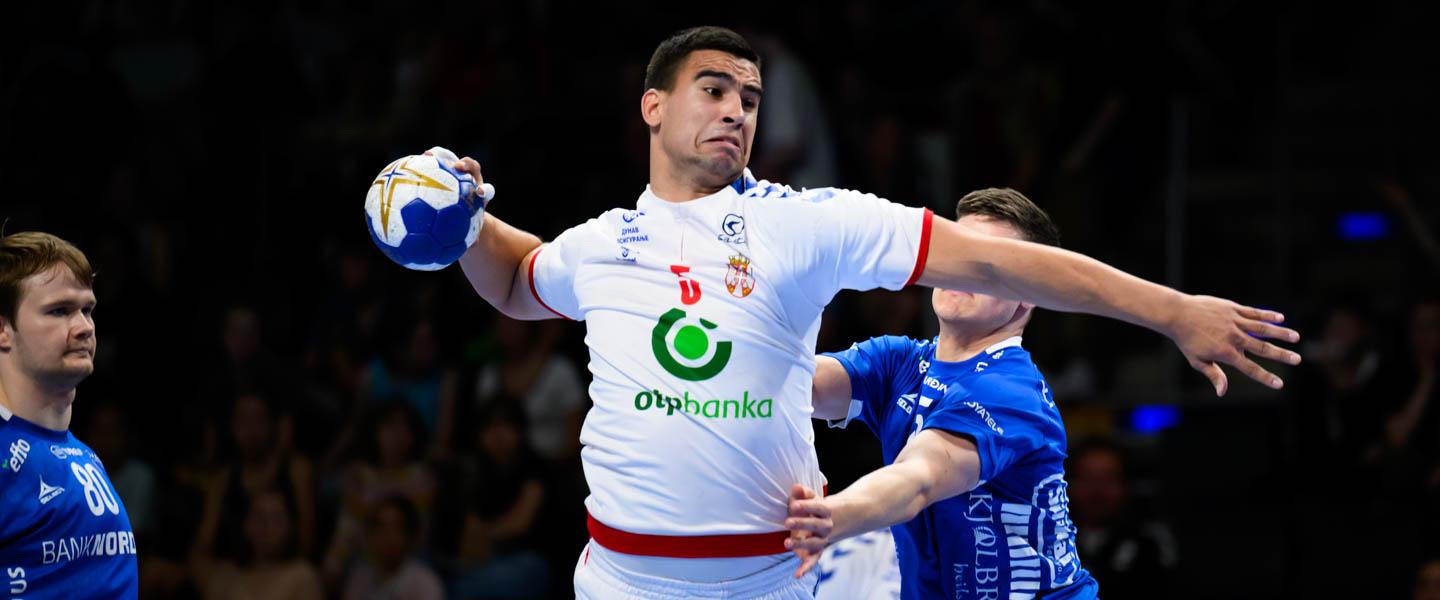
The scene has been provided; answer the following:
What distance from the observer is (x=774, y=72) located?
35.3 feet

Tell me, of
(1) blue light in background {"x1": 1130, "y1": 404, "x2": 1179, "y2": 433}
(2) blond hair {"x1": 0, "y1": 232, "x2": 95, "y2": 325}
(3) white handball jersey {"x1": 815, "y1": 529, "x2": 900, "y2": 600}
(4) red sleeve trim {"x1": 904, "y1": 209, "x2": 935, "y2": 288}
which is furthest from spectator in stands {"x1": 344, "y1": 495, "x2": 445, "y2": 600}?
(4) red sleeve trim {"x1": 904, "y1": 209, "x2": 935, "y2": 288}

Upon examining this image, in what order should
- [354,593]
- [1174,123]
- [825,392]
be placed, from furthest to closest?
1. [1174,123]
2. [354,593]
3. [825,392]

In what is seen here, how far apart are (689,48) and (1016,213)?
50.5 inches

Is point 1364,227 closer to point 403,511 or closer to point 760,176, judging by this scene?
point 760,176

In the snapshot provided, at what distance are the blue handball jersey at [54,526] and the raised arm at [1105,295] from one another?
3.05 metres

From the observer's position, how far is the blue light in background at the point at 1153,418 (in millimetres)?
10906

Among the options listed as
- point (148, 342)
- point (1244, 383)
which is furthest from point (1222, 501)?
point (148, 342)

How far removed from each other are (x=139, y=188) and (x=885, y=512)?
34.3 ft

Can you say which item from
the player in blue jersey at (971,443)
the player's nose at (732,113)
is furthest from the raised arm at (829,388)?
the player's nose at (732,113)

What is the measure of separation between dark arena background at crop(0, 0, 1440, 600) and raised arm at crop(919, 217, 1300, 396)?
4775 millimetres

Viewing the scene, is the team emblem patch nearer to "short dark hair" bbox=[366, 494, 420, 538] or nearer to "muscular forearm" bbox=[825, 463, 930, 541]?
"muscular forearm" bbox=[825, 463, 930, 541]

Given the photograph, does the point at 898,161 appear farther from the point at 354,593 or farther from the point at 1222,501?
the point at 354,593

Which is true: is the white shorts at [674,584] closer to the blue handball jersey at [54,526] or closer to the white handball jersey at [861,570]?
the white handball jersey at [861,570]

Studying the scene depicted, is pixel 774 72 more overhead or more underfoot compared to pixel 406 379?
more overhead
